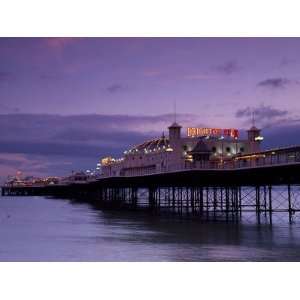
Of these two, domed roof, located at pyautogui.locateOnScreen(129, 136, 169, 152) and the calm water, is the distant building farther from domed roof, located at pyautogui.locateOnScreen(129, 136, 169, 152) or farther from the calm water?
the calm water

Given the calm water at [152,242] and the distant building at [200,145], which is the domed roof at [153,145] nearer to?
the distant building at [200,145]

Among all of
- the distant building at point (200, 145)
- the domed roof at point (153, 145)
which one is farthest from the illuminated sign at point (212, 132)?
the domed roof at point (153, 145)

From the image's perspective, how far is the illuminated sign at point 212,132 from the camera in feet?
191

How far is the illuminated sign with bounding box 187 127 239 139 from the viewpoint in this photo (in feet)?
191

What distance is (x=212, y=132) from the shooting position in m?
58.6

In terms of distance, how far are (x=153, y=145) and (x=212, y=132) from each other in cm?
1431

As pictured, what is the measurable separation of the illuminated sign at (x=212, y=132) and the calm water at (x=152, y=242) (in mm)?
22548

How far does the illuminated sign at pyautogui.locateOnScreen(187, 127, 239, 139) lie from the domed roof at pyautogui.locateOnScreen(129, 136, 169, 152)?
5286 mm

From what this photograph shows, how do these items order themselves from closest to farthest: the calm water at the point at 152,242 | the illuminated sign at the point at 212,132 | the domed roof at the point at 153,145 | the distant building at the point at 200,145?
the calm water at the point at 152,242, the distant building at the point at 200,145, the illuminated sign at the point at 212,132, the domed roof at the point at 153,145

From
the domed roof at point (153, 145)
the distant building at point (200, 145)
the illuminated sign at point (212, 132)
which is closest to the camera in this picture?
the distant building at point (200, 145)

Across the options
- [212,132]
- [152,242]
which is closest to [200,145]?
[212,132]
